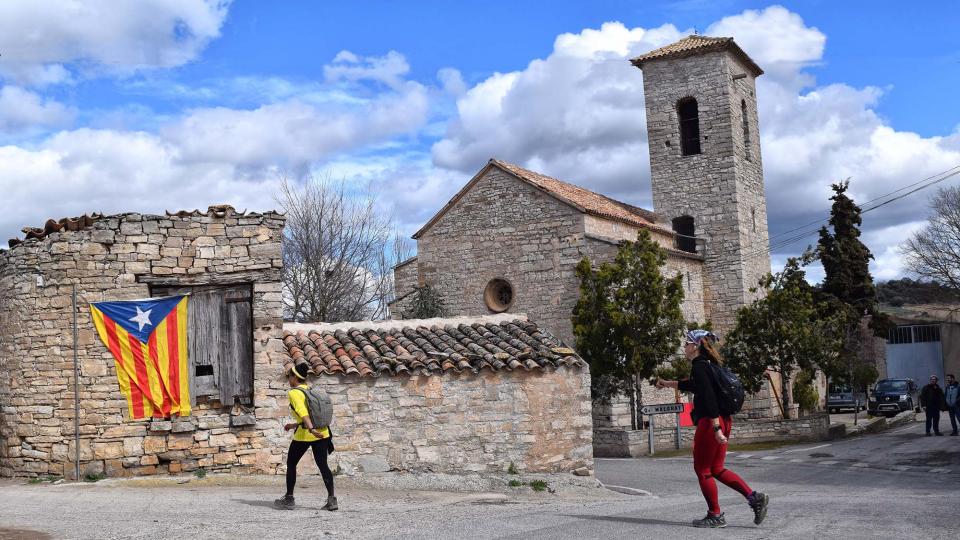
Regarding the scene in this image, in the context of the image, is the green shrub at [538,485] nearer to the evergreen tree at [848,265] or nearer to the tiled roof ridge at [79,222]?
the tiled roof ridge at [79,222]

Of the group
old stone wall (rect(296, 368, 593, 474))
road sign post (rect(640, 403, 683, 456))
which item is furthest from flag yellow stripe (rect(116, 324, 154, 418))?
road sign post (rect(640, 403, 683, 456))

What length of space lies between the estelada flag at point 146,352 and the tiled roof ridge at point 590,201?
16973mm

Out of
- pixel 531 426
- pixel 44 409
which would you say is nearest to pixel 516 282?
pixel 531 426

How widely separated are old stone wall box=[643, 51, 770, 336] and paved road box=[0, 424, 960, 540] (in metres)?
18.8

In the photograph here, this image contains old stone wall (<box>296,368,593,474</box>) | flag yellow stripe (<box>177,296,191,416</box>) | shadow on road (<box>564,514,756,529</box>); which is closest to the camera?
shadow on road (<box>564,514,756,529</box>)

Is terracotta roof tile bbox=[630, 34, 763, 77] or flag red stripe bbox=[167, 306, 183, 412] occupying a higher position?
Result: terracotta roof tile bbox=[630, 34, 763, 77]

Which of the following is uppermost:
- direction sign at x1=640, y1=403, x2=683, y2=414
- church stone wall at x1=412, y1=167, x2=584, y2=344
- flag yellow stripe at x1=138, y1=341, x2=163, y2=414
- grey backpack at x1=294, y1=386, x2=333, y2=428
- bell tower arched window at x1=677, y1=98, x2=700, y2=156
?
bell tower arched window at x1=677, y1=98, x2=700, y2=156

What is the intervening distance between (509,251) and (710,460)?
21.1 meters

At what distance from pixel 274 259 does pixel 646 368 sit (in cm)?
1290

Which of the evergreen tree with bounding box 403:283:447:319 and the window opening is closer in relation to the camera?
the window opening

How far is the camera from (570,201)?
2788 centimetres

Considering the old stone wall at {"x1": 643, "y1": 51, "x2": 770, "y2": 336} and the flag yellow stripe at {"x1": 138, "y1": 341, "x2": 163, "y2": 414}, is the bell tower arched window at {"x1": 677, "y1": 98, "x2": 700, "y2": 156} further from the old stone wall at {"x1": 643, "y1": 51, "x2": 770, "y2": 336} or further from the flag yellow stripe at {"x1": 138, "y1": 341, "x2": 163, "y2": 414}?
the flag yellow stripe at {"x1": 138, "y1": 341, "x2": 163, "y2": 414}

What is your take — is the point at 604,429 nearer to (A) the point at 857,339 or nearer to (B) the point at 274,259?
(B) the point at 274,259

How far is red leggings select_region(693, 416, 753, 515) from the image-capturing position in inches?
322
